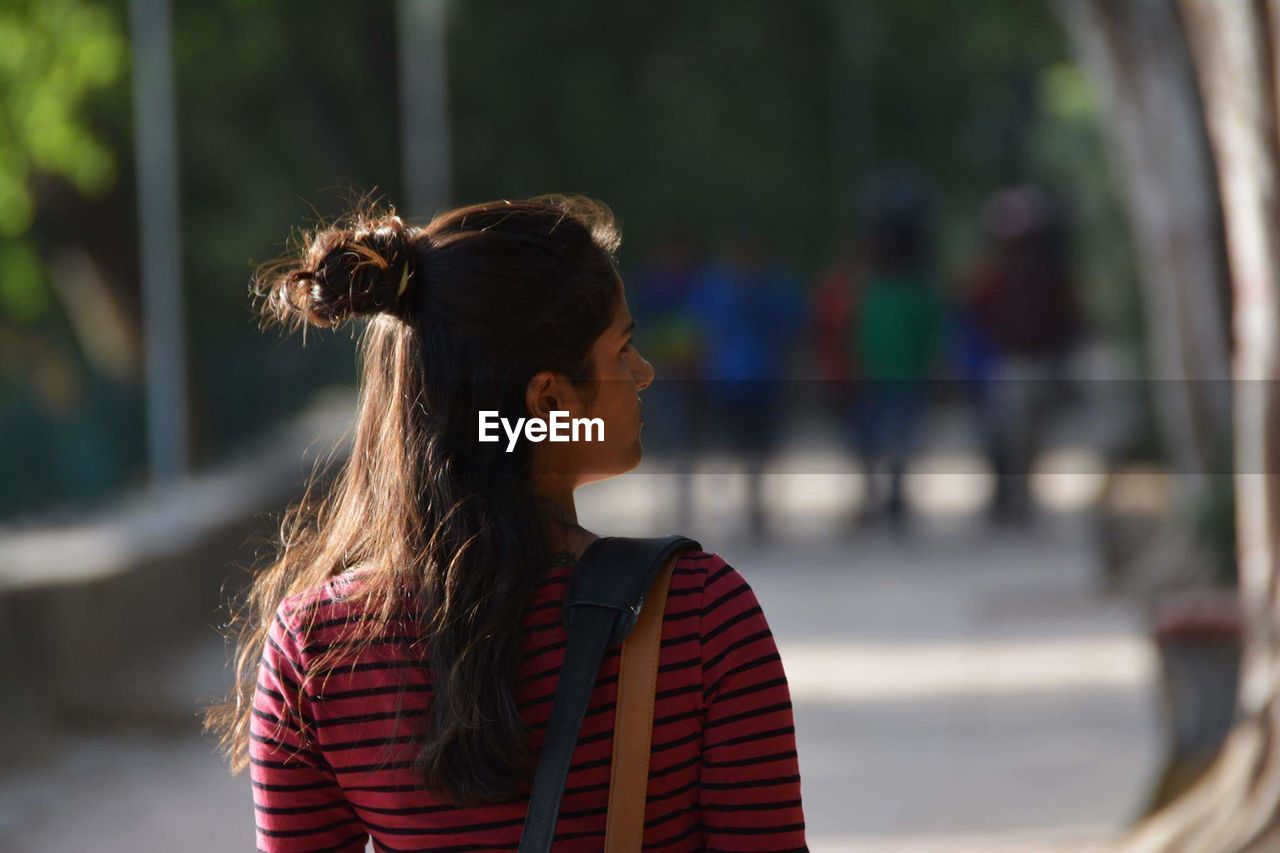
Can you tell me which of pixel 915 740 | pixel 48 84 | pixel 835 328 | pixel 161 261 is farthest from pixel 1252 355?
→ pixel 48 84

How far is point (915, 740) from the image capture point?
7.62m

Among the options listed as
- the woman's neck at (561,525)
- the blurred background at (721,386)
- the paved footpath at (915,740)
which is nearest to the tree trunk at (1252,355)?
the blurred background at (721,386)

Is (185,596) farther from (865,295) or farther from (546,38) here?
(546,38)

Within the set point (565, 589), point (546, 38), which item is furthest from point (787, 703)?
point (546, 38)

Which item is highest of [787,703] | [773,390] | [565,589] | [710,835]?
[773,390]

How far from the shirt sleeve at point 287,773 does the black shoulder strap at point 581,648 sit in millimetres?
256

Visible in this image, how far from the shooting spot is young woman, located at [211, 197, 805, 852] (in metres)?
1.82

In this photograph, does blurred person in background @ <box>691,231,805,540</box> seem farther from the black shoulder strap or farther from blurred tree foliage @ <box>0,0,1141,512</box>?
the black shoulder strap

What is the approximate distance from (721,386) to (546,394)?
1114 centimetres

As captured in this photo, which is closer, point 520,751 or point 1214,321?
point 520,751

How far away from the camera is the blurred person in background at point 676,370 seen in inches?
520

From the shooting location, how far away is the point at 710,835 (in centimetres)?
186

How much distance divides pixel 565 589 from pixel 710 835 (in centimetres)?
27

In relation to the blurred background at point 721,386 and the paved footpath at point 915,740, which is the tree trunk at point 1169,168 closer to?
the blurred background at point 721,386
